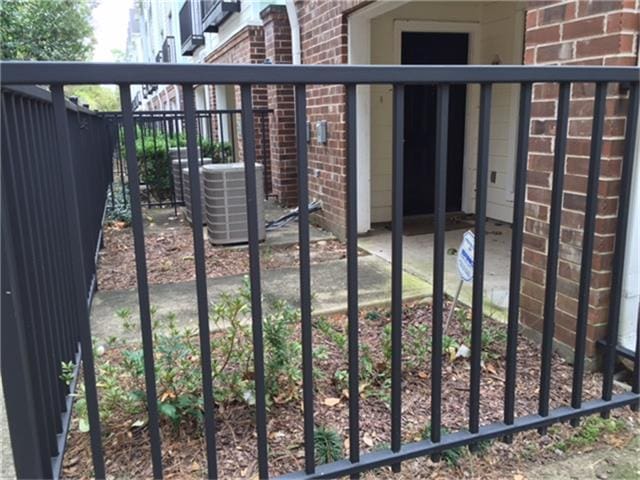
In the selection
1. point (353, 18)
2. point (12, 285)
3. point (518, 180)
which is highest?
point (353, 18)

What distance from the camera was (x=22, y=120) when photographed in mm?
1707

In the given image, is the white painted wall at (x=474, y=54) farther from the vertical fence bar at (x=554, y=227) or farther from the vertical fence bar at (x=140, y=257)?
the vertical fence bar at (x=140, y=257)

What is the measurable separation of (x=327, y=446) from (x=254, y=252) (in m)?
0.85

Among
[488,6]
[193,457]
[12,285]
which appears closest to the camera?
[12,285]

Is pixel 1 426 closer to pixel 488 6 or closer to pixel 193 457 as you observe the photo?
pixel 193 457

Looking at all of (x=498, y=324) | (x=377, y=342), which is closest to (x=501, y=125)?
(x=498, y=324)

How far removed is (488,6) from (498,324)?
3.98 meters

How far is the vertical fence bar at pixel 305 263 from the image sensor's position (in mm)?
1388

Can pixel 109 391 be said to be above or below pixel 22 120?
below

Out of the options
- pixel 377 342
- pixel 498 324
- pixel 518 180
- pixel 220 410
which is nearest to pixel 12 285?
pixel 220 410

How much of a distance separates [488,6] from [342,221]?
8.90 ft

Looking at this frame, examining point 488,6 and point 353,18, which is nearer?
point 353,18

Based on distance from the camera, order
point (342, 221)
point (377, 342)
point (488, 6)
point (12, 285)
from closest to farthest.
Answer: point (12, 285) → point (377, 342) → point (342, 221) → point (488, 6)

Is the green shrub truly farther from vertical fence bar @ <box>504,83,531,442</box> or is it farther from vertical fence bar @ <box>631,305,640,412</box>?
vertical fence bar @ <box>631,305,640,412</box>
